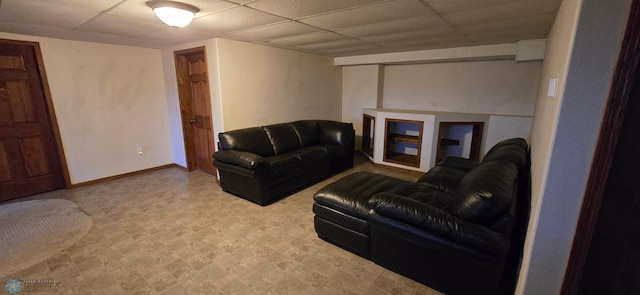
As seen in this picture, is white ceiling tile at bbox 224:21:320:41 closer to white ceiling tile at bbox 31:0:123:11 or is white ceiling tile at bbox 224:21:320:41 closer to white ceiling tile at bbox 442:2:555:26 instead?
white ceiling tile at bbox 31:0:123:11

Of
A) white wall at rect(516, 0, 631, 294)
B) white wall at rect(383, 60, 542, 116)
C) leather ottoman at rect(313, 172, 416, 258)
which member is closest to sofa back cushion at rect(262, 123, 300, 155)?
leather ottoman at rect(313, 172, 416, 258)

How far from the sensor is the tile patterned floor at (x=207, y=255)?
73.7 inches

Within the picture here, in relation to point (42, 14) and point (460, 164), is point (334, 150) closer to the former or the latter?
point (460, 164)

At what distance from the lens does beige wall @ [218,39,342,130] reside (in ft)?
11.9

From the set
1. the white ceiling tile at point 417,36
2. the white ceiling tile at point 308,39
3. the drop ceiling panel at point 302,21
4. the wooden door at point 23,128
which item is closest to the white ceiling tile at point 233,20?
the drop ceiling panel at point 302,21


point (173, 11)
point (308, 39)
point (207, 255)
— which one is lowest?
point (207, 255)

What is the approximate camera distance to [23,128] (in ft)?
11.1

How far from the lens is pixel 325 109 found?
5.43m

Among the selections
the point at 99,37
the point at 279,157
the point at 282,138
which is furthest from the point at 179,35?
the point at 279,157

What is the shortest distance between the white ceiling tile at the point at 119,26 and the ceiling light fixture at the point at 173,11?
27.8 inches

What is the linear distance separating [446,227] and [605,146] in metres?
0.89

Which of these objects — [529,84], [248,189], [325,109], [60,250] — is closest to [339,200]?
[248,189]

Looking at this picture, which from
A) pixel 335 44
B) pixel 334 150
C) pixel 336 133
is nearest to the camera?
pixel 335 44

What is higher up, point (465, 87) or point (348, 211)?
point (465, 87)
